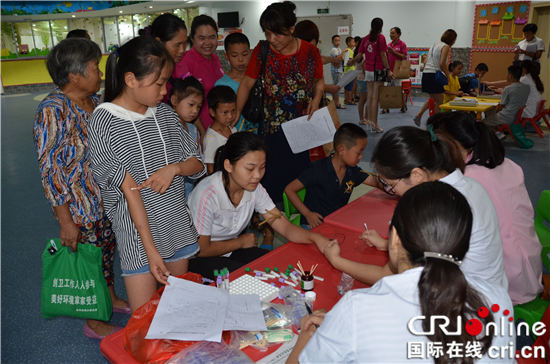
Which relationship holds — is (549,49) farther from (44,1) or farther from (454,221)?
(44,1)

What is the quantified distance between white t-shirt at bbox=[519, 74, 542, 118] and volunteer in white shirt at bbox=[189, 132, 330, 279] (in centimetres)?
569

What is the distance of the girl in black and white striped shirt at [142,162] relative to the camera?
1.49 metres

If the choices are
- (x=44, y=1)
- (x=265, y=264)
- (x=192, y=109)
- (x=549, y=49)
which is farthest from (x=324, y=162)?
(x=44, y=1)

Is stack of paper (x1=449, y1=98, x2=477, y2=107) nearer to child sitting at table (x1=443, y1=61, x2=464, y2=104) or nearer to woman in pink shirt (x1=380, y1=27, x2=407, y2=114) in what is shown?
child sitting at table (x1=443, y1=61, x2=464, y2=104)

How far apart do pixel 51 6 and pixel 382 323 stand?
58.8 ft

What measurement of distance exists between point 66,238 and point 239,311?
44.9 inches

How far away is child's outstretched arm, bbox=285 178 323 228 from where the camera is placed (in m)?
2.46

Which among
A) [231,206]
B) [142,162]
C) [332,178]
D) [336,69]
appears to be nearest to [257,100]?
[332,178]

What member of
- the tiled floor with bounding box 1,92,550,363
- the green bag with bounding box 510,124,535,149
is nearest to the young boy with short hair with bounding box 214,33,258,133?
the tiled floor with bounding box 1,92,550,363

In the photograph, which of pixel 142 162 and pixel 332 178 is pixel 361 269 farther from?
pixel 332 178

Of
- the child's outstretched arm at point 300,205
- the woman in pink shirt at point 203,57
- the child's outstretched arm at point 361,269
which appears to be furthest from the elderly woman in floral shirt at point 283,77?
the child's outstretched arm at point 361,269

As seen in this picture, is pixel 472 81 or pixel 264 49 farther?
pixel 472 81

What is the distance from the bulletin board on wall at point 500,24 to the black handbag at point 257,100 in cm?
795

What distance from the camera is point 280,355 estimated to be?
3.75 feet
